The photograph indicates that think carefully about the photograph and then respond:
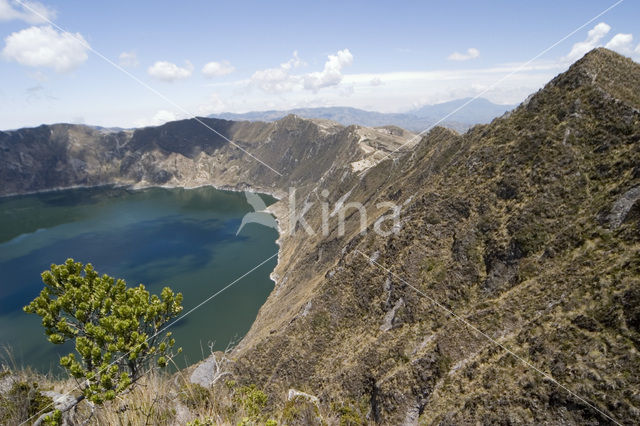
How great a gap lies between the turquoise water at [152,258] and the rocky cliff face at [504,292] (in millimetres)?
19423

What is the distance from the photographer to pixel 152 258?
121m

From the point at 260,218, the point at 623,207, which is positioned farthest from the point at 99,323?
the point at 260,218

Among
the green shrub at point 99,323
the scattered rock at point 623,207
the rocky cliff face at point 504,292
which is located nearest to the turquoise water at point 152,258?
the rocky cliff face at point 504,292

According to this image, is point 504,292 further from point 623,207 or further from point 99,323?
point 99,323

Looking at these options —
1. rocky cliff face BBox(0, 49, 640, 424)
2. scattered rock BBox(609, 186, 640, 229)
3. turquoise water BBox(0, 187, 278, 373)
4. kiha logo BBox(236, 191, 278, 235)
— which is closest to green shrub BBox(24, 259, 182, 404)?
rocky cliff face BBox(0, 49, 640, 424)

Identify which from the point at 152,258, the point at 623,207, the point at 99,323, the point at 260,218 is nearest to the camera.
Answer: the point at 99,323

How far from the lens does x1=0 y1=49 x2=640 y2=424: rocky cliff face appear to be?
70.3 ft

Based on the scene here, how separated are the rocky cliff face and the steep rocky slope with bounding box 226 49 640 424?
13 centimetres

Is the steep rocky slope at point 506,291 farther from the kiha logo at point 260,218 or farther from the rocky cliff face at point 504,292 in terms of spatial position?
the kiha logo at point 260,218

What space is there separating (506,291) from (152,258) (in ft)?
393

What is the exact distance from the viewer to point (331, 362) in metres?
40.7

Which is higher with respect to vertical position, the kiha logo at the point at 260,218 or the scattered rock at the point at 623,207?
the scattered rock at the point at 623,207

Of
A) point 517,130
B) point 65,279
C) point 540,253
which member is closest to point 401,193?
point 517,130

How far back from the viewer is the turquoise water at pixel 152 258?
3002 inches
